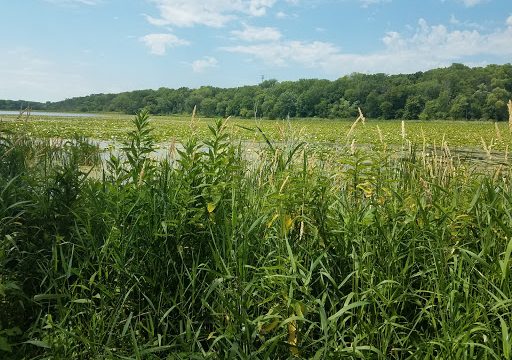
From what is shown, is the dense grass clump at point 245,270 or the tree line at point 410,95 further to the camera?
the tree line at point 410,95

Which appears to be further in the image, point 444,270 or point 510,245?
point 444,270

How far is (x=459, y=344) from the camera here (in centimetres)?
180

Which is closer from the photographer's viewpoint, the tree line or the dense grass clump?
the dense grass clump

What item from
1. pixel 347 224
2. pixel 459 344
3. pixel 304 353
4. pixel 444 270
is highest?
pixel 347 224

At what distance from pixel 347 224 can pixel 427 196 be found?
64 cm

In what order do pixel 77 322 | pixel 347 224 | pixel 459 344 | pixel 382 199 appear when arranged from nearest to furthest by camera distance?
pixel 459 344 < pixel 77 322 < pixel 347 224 < pixel 382 199

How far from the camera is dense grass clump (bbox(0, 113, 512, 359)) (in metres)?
1.94

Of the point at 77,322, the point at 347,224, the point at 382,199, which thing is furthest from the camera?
the point at 382,199

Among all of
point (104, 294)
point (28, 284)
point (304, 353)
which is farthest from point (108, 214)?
point (304, 353)

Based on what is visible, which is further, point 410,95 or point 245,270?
point 410,95

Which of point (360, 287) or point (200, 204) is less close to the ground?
point (200, 204)

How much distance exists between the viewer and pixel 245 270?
6.95 ft

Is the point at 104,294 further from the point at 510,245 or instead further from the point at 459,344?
the point at 510,245

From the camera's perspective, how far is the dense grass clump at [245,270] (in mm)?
1938
